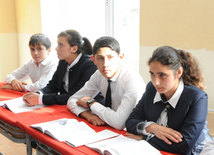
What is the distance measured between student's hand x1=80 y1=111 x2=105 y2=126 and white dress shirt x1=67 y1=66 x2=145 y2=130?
0.09 ft

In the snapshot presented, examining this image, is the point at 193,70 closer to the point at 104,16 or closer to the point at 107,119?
the point at 107,119

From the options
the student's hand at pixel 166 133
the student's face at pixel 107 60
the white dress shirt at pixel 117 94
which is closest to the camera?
the student's hand at pixel 166 133

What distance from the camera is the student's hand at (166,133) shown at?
4.78 ft

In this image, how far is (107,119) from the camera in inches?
73.6

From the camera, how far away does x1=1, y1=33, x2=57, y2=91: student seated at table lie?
3.07 meters

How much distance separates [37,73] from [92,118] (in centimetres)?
164

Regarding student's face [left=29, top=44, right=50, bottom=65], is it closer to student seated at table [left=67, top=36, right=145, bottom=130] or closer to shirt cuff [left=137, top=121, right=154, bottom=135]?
student seated at table [left=67, top=36, right=145, bottom=130]

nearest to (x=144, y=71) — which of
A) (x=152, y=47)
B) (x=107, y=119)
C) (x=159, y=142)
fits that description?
(x=152, y=47)

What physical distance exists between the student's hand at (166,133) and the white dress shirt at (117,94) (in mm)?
315

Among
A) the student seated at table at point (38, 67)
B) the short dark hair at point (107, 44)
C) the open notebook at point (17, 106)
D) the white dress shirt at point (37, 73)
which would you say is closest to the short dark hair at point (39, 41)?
the student seated at table at point (38, 67)

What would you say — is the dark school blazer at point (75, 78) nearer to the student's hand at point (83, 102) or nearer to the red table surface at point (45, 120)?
the red table surface at point (45, 120)

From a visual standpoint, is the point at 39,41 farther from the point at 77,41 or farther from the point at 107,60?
the point at 107,60

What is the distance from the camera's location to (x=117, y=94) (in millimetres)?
2133

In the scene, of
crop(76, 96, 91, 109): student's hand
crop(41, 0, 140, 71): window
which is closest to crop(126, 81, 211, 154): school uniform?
crop(76, 96, 91, 109): student's hand
